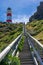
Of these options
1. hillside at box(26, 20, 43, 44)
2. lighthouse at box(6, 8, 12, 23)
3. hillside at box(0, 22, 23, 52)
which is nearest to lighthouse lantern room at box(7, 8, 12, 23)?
lighthouse at box(6, 8, 12, 23)

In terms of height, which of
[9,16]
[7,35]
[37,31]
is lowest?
[7,35]

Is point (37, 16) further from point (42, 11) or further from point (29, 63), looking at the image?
point (29, 63)

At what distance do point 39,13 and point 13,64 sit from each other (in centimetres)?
14599

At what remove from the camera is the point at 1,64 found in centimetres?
734

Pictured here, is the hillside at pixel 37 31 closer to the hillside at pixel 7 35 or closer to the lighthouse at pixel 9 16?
the hillside at pixel 7 35

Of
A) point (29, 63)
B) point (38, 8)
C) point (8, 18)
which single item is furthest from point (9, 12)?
point (29, 63)

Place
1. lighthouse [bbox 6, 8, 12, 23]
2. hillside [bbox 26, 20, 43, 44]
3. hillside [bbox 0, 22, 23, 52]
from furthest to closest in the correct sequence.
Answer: lighthouse [bbox 6, 8, 12, 23]
hillside [bbox 26, 20, 43, 44]
hillside [bbox 0, 22, 23, 52]

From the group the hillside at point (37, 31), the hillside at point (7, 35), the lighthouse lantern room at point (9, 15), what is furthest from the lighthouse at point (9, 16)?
the hillside at point (7, 35)

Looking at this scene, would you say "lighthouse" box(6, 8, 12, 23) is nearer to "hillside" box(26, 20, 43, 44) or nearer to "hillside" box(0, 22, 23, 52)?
"hillside" box(26, 20, 43, 44)

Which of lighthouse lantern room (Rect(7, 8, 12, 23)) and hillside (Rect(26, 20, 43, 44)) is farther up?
lighthouse lantern room (Rect(7, 8, 12, 23))

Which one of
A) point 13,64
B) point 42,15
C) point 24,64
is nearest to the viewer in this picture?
point 13,64

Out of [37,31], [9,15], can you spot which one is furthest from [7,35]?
[9,15]

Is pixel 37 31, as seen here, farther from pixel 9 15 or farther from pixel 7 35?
pixel 9 15

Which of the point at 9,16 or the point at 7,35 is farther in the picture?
the point at 9,16
